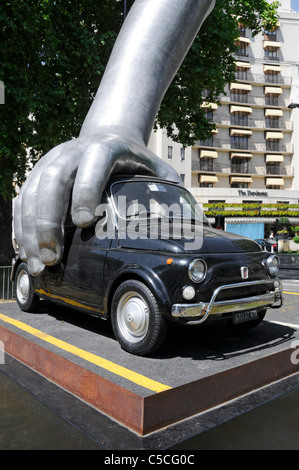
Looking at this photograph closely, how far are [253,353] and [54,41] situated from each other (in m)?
9.72

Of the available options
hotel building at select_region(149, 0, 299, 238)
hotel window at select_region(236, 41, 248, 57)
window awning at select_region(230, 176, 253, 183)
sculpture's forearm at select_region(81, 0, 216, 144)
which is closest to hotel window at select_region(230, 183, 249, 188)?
hotel building at select_region(149, 0, 299, 238)

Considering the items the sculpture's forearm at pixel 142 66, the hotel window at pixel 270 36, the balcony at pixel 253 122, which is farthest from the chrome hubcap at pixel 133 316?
the hotel window at pixel 270 36

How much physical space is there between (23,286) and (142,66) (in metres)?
4.04

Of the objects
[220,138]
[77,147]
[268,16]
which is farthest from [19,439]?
[220,138]

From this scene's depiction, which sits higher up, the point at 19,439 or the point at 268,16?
the point at 268,16

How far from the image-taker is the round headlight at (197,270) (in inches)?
138

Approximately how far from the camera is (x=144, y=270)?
3.64 meters

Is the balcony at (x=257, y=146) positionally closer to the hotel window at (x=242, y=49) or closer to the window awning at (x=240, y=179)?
the window awning at (x=240, y=179)

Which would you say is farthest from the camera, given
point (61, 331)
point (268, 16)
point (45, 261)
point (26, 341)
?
point (268, 16)

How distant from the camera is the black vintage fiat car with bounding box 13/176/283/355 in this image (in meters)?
3.52

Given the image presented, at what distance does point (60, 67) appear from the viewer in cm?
1128

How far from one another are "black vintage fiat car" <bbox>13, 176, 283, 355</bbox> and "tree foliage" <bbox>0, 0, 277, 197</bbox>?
19.8 feet

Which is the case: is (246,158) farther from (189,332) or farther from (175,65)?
(189,332)

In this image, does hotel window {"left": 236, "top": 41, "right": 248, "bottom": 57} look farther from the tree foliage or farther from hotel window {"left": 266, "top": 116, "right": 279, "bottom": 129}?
the tree foliage
